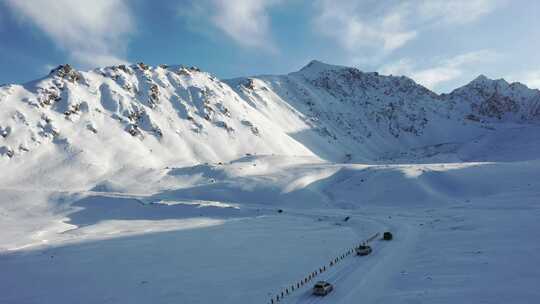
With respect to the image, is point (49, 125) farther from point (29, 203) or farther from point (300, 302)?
point (300, 302)

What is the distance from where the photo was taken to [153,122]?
389 feet

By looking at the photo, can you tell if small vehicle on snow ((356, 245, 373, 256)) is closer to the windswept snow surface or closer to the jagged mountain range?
the windswept snow surface

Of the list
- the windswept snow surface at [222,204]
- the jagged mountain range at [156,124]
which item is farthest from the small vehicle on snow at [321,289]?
the jagged mountain range at [156,124]

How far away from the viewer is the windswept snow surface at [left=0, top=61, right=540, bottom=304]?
26375mm

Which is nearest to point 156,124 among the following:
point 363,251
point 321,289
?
point 363,251

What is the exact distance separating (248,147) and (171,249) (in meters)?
88.5

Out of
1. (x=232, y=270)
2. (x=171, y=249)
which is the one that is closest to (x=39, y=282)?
(x=171, y=249)

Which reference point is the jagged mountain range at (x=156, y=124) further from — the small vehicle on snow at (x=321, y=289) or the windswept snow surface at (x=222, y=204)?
the small vehicle on snow at (x=321, y=289)

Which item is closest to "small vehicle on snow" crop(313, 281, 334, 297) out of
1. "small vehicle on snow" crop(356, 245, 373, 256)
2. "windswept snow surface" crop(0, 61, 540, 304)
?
"windswept snow surface" crop(0, 61, 540, 304)

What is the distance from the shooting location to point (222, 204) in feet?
238

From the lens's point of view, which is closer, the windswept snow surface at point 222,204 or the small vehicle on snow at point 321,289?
the small vehicle on snow at point 321,289

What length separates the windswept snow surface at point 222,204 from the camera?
1038 inches

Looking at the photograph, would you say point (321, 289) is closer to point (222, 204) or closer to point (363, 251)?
point (363, 251)

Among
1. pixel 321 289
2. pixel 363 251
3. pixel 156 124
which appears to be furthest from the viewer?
pixel 156 124
